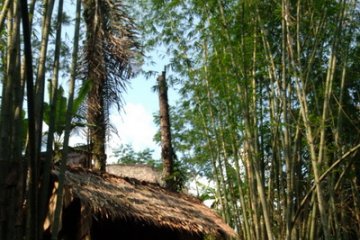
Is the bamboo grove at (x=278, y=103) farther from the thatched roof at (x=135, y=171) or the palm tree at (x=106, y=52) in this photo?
the thatched roof at (x=135, y=171)

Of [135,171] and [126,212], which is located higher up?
[135,171]

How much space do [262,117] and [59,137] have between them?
2222 mm

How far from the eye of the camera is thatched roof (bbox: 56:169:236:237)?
4.97 meters

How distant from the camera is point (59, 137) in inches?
250

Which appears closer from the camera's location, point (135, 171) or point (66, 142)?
point (66, 142)

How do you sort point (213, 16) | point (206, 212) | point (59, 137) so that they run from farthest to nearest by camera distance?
point (206, 212)
point (59, 137)
point (213, 16)

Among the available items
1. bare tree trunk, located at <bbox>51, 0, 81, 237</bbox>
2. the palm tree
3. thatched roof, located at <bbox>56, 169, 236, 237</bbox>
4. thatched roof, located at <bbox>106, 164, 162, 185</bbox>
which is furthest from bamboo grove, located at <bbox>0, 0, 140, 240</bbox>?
thatched roof, located at <bbox>106, 164, 162, 185</bbox>

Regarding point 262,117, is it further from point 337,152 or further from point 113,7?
point 113,7

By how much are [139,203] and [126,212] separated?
41 cm

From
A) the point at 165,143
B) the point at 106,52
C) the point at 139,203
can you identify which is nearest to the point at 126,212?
the point at 139,203

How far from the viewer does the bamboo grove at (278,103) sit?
17.1 feet

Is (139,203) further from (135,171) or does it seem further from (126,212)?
(135,171)

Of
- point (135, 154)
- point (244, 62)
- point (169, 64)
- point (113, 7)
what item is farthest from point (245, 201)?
point (135, 154)

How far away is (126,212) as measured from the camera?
521 centimetres
